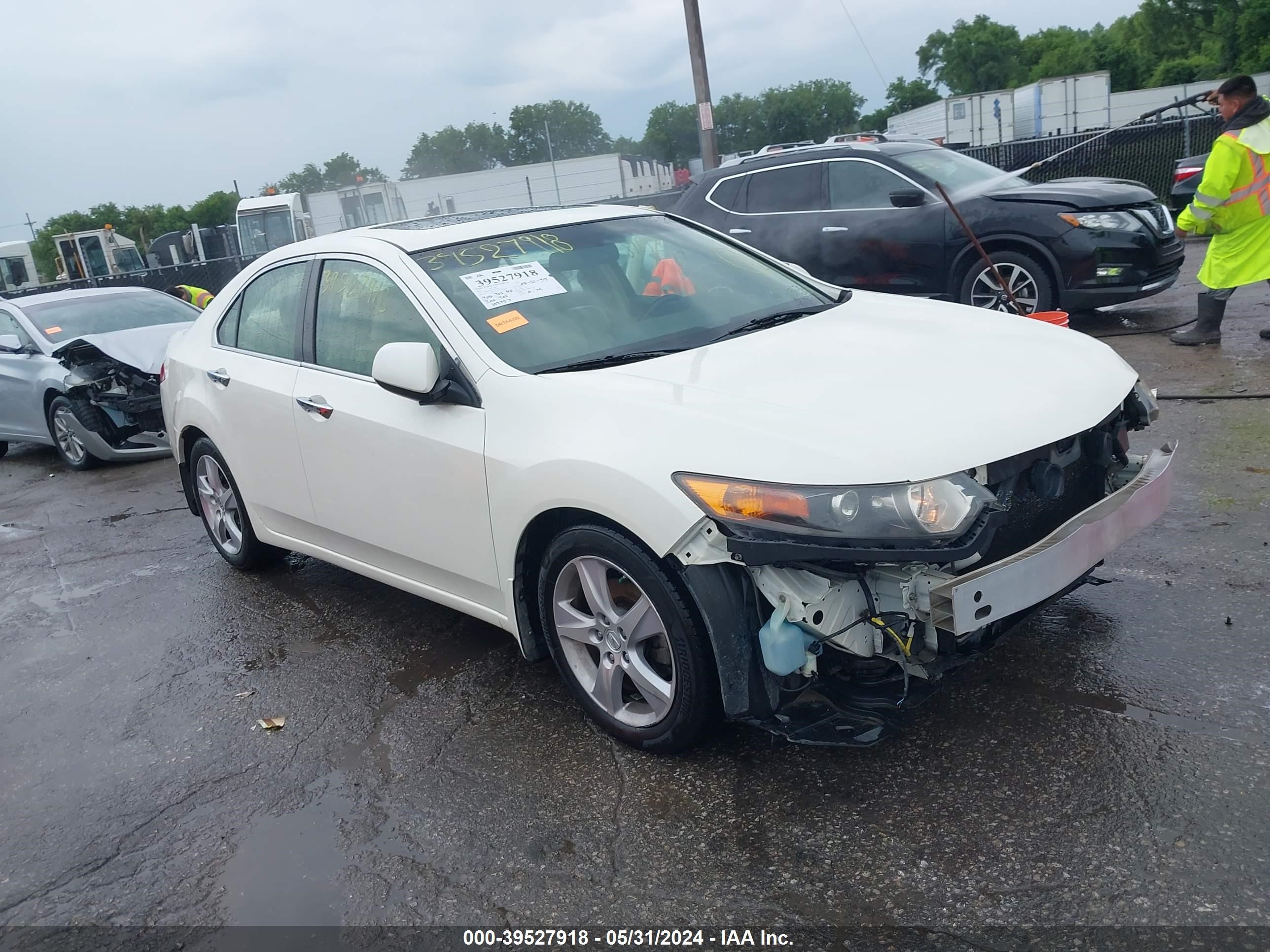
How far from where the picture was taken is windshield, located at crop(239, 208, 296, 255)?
79.2ft

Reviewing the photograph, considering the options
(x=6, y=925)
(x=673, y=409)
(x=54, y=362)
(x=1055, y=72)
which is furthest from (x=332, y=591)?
(x=1055, y=72)

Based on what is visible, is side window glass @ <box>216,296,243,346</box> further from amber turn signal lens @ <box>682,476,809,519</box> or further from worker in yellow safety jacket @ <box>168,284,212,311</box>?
worker in yellow safety jacket @ <box>168,284,212,311</box>

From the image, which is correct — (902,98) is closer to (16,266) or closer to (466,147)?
(466,147)

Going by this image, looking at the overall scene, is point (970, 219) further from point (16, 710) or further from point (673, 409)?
point (16, 710)

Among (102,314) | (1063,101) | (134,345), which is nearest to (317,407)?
(134,345)

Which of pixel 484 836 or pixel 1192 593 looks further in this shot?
pixel 1192 593

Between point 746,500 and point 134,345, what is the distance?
796 cm

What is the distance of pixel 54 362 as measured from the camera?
30.1 feet

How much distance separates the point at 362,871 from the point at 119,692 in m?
2.02

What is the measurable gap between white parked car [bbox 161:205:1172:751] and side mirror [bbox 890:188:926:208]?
456 centimetres

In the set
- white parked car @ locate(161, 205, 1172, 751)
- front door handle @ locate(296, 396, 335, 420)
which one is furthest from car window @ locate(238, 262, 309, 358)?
front door handle @ locate(296, 396, 335, 420)

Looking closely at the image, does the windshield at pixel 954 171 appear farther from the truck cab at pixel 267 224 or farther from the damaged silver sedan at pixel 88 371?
the truck cab at pixel 267 224

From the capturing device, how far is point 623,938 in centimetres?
257

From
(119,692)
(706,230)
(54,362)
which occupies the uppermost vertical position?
(706,230)
